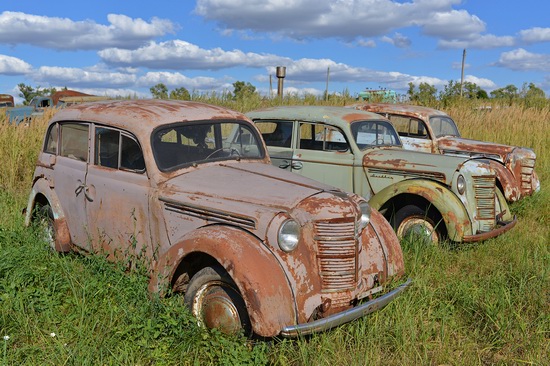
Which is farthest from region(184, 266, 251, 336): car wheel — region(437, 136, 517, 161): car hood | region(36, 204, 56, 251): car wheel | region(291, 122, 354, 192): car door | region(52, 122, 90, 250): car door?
region(437, 136, 517, 161): car hood

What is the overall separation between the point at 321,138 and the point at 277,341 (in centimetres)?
353

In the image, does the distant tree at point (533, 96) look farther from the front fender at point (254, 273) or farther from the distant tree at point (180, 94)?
the front fender at point (254, 273)

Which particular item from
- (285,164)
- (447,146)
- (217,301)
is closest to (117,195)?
(217,301)

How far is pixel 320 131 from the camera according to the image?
6504mm

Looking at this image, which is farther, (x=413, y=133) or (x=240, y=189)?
(x=413, y=133)

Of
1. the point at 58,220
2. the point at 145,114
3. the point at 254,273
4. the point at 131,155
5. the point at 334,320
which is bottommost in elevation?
the point at 334,320

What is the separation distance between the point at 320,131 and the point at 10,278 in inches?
154

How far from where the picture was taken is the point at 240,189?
12.0 feet

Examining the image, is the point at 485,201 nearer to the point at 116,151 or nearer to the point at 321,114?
the point at 321,114

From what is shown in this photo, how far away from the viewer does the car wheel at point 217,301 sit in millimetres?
3250

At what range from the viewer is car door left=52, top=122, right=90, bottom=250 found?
4.68 m

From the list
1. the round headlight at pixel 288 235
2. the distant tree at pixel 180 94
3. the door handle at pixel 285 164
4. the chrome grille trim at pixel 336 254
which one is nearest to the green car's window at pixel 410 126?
the door handle at pixel 285 164

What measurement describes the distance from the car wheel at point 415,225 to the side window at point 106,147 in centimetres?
318

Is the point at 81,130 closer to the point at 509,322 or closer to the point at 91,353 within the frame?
the point at 91,353
